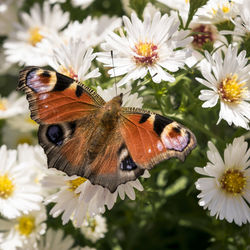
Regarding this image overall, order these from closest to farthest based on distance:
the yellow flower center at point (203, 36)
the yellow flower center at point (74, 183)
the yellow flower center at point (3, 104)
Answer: the yellow flower center at point (74, 183)
the yellow flower center at point (203, 36)
the yellow flower center at point (3, 104)

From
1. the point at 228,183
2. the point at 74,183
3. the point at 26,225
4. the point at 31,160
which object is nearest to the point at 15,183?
the point at 31,160

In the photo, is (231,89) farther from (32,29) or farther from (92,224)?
(32,29)

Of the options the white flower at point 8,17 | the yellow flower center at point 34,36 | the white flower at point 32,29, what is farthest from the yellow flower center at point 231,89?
the white flower at point 8,17

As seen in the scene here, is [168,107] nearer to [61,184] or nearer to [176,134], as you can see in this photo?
[176,134]

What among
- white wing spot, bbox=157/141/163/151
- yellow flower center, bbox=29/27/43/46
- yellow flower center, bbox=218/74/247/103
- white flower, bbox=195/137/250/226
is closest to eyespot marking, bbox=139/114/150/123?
white wing spot, bbox=157/141/163/151

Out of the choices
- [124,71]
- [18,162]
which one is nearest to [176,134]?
[124,71]

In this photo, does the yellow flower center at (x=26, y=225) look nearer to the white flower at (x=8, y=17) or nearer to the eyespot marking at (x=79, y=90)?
the eyespot marking at (x=79, y=90)

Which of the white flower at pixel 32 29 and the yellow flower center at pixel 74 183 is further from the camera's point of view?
the white flower at pixel 32 29
